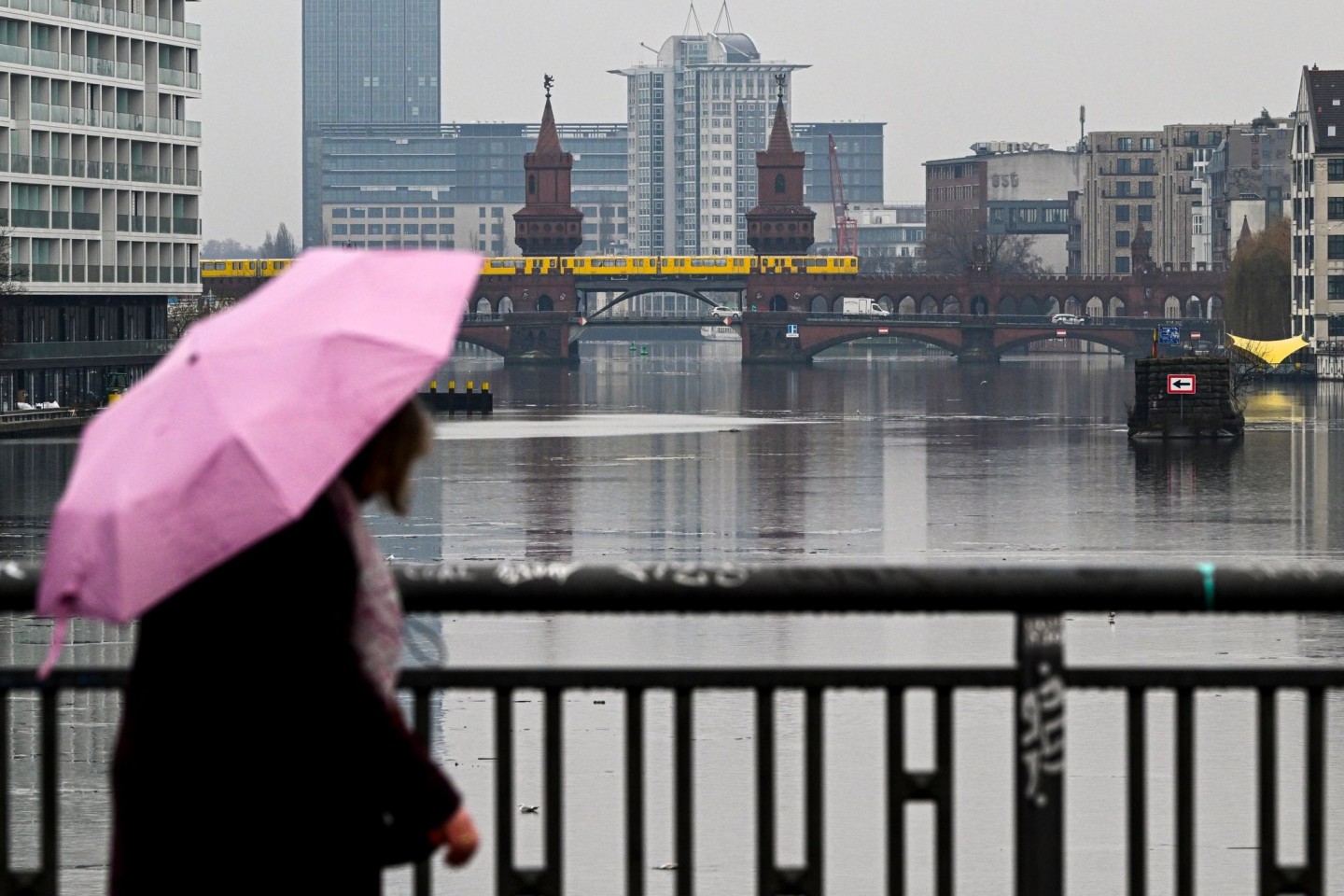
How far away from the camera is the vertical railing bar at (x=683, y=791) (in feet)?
18.9

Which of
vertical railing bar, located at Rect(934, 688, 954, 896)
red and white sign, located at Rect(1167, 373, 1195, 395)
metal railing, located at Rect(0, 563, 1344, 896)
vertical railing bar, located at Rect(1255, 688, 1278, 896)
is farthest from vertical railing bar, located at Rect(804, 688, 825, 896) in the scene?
red and white sign, located at Rect(1167, 373, 1195, 395)

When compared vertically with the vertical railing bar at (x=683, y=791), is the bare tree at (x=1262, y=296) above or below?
above

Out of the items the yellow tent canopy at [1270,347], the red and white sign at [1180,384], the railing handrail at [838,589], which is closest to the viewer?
the railing handrail at [838,589]

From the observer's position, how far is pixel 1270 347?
427 ft

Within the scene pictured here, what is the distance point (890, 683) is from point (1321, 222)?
455 ft

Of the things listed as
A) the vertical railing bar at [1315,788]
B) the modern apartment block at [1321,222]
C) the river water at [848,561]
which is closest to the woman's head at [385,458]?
the vertical railing bar at [1315,788]

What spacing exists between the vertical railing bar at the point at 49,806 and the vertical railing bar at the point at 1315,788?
109 inches

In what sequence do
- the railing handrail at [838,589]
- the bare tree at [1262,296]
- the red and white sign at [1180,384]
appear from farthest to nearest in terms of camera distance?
1. the bare tree at [1262,296]
2. the red and white sign at [1180,384]
3. the railing handrail at [838,589]

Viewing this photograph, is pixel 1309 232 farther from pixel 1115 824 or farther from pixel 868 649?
pixel 1115 824

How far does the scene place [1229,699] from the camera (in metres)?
25.6

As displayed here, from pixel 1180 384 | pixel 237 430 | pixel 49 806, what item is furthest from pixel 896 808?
pixel 1180 384

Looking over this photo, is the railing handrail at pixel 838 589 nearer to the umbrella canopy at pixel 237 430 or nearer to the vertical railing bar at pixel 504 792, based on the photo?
the vertical railing bar at pixel 504 792

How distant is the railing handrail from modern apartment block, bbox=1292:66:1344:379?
434ft

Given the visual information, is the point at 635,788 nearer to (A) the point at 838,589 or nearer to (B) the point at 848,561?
(A) the point at 838,589
